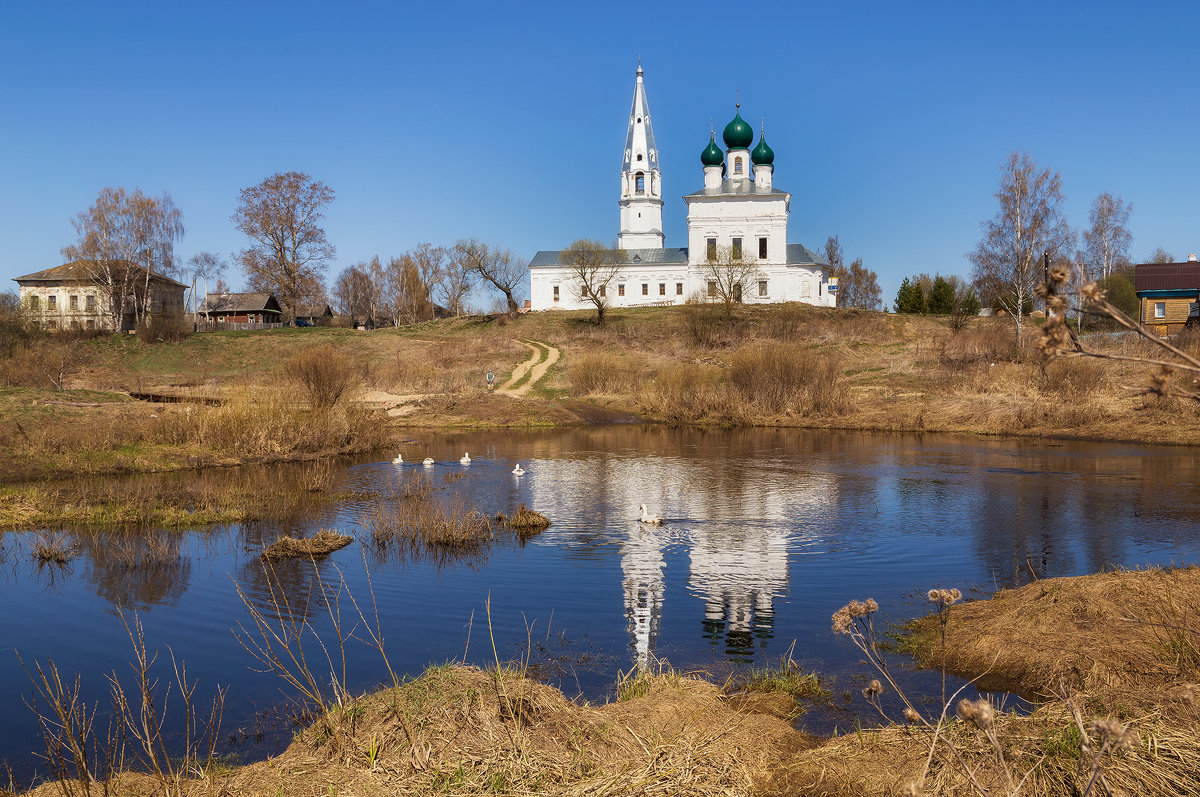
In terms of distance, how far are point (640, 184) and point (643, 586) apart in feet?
247

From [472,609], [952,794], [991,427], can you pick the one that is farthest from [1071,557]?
[991,427]

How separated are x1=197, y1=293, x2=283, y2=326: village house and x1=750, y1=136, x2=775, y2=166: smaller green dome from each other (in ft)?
153

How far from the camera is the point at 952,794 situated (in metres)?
4.43

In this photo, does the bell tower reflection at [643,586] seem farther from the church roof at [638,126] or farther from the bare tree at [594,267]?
the church roof at [638,126]

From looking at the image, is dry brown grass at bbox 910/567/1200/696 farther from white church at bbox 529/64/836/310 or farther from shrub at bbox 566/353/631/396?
white church at bbox 529/64/836/310

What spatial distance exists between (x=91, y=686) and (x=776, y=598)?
7.23 m

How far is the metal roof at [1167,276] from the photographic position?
5619 centimetres

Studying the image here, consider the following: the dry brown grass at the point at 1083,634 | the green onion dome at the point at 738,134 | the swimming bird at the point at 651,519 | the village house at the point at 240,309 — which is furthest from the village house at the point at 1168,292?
the village house at the point at 240,309

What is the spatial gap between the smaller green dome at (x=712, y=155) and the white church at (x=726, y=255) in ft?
0.29

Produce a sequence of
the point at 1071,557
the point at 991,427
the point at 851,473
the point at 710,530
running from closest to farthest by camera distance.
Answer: the point at 1071,557 → the point at 710,530 → the point at 851,473 → the point at 991,427

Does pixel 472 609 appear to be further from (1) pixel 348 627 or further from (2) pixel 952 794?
(2) pixel 952 794

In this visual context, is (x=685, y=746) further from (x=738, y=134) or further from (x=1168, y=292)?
(x=738, y=134)

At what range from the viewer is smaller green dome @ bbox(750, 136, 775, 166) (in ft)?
245

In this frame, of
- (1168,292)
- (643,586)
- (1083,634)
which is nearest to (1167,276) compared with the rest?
(1168,292)
